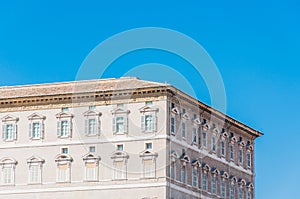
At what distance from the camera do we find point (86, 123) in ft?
273

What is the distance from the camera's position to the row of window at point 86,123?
81.6m

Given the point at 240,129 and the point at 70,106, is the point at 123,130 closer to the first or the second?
the point at 70,106

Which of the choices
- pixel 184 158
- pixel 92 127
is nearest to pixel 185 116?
pixel 184 158

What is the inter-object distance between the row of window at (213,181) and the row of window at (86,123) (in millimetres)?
3314

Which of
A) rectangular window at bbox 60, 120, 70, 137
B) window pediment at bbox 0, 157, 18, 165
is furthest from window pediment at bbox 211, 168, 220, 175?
window pediment at bbox 0, 157, 18, 165

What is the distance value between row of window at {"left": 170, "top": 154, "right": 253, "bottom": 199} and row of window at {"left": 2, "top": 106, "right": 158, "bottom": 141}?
331cm

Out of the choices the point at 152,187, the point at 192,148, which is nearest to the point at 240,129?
the point at 192,148

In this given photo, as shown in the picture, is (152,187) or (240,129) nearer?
(152,187)

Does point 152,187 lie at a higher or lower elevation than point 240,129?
lower

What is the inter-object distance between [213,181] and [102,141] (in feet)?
38.6

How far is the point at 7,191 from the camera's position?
8481cm

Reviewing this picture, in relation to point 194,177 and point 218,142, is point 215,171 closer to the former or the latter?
point 218,142

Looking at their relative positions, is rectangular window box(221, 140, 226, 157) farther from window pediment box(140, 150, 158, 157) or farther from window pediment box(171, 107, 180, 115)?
window pediment box(140, 150, 158, 157)

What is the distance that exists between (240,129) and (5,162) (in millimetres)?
21354
